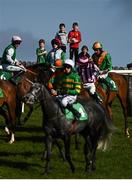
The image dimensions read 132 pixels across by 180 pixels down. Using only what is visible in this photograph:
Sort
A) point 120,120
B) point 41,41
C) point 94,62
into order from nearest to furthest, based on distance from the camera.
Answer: point 94,62
point 41,41
point 120,120

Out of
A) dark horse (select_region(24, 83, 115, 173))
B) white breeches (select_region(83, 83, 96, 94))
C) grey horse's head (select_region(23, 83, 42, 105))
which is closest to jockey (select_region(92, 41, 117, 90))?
white breeches (select_region(83, 83, 96, 94))

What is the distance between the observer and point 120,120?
20781 mm

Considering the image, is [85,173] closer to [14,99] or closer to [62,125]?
[62,125]

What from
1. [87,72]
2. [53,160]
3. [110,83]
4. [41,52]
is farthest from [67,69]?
[41,52]

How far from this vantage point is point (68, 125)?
1268cm

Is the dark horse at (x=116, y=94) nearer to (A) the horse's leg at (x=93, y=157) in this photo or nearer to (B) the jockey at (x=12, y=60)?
(B) the jockey at (x=12, y=60)

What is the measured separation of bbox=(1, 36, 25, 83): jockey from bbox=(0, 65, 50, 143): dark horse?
0.59ft

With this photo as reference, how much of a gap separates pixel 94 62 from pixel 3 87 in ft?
8.80

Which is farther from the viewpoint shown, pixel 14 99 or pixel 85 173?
pixel 14 99

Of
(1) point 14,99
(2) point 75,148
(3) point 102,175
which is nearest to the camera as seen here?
(3) point 102,175

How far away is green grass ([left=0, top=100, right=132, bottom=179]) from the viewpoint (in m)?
12.6

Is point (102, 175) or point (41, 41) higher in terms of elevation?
point (41, 41)

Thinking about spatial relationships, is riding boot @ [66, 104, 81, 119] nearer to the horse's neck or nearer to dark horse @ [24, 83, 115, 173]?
dark horse @ [24, 83, 115, 173]

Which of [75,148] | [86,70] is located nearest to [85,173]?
[75,148]
